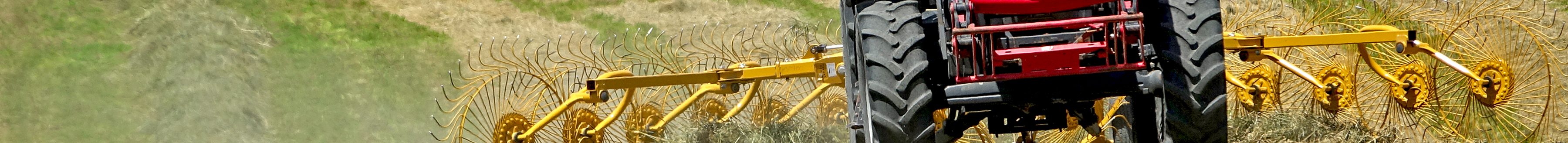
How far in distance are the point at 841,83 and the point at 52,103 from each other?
238 inches

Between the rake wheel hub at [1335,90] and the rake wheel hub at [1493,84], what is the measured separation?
542 mm

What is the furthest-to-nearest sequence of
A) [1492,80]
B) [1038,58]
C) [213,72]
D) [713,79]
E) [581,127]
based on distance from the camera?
1. [213,72]
2. [1492,80]
3. [581,127]
4. [713,79]
5. [1038,58]

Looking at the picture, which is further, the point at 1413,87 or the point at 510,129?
the point at 1413,87

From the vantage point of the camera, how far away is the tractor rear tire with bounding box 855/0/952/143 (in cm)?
382

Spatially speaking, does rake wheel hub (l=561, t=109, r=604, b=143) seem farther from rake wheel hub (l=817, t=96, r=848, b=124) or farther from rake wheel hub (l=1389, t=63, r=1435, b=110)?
rake wheel hub (l=1389, t=63, r=1435, b=110)

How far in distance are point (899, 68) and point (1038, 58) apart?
30 cm

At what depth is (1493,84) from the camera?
789 centimetres

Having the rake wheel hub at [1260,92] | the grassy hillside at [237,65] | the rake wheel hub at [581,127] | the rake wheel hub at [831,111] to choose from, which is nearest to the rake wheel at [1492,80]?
the rake wheel hub at [1260,92]

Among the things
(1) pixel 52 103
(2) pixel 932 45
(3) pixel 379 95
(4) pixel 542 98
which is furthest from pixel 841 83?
(1) pixel 52 103

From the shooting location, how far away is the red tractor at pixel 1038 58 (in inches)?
150

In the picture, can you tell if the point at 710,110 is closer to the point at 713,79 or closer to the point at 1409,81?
the point at 713,79

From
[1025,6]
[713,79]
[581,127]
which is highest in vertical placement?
[1025,6]

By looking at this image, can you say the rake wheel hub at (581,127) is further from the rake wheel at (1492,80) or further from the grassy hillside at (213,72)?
the rake wheel at (1492,80)

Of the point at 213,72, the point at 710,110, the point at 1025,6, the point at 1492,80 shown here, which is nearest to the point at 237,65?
the point at 213,72
